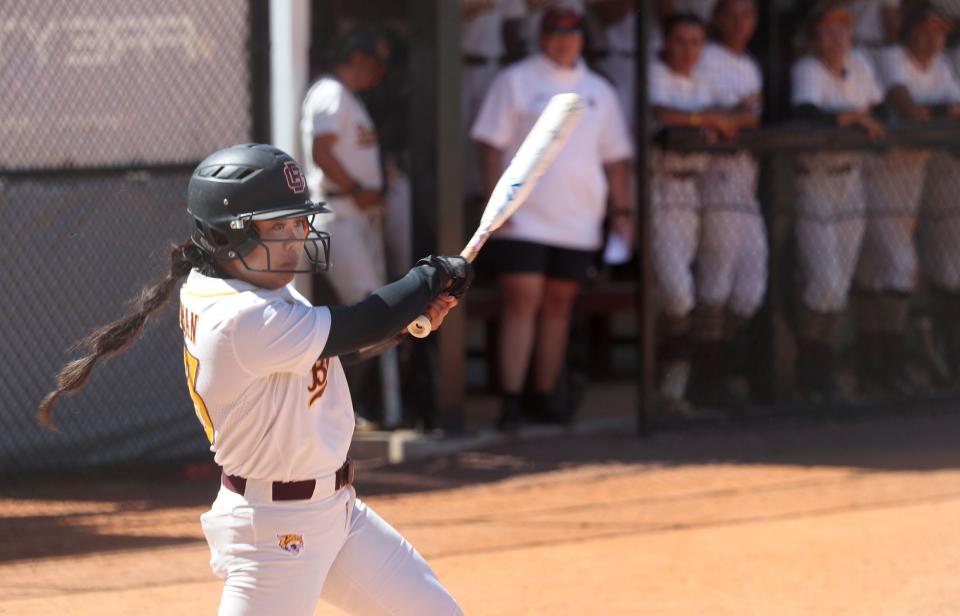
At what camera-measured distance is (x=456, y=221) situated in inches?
264

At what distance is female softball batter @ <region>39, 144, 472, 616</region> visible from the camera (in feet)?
9.56

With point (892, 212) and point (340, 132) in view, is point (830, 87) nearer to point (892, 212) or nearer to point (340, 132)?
point (892, 212)

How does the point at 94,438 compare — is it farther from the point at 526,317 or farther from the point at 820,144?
the point at 820,144

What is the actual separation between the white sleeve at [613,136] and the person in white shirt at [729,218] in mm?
471

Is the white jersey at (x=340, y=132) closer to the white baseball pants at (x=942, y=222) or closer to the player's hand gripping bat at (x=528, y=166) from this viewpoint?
the player's hand gripping bat at (x=528, y=166)

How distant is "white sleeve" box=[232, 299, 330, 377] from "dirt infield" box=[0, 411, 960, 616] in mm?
1829

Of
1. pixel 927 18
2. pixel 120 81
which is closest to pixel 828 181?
pixel 927 18

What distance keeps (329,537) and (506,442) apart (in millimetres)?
4000

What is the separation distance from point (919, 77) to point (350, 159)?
332 centimetres

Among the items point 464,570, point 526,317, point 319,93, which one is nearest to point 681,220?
point 526,317

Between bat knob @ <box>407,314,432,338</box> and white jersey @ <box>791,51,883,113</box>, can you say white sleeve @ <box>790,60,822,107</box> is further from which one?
bat knob @ <box>407,314,432,338</box>

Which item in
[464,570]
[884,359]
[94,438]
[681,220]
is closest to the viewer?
[464,570]

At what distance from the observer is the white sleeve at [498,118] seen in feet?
22.3

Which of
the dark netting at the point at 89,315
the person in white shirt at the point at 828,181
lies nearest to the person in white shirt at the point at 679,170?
the person in white shirt at the point at 828,181
